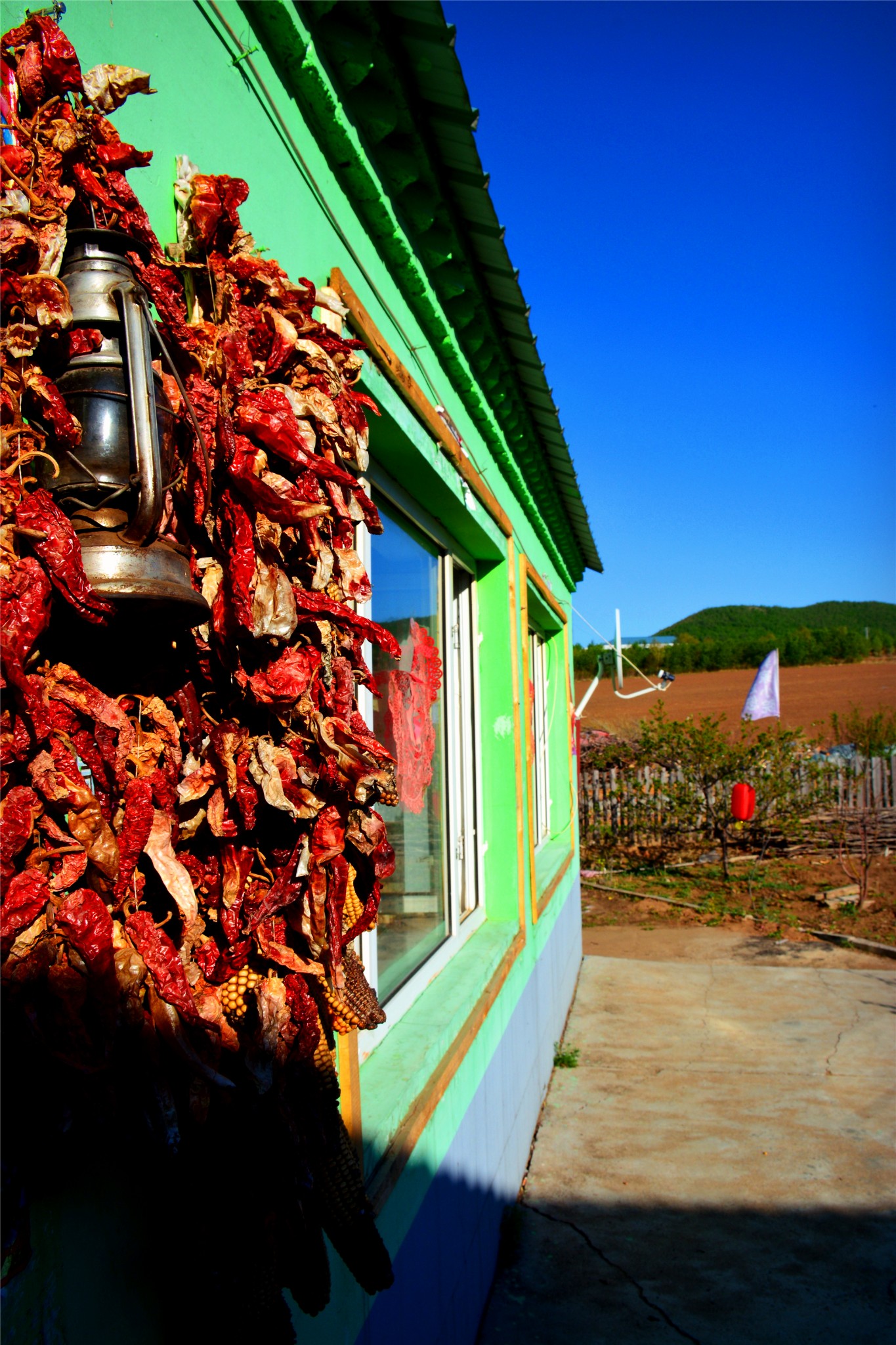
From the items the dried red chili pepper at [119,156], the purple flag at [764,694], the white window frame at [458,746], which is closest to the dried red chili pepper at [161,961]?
the dried red chili pepper at [119,156]

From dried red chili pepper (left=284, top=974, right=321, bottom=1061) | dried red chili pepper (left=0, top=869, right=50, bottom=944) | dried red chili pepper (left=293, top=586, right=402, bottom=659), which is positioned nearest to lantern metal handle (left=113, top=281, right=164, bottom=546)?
dried red chili pepper (left=293, top=586, right=402, bottom=659)

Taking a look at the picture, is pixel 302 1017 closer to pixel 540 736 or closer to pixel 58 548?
pixel 58 548

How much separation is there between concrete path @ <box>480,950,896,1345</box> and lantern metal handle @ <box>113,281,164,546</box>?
3.48 meters

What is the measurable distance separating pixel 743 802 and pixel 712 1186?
8813 millimetres

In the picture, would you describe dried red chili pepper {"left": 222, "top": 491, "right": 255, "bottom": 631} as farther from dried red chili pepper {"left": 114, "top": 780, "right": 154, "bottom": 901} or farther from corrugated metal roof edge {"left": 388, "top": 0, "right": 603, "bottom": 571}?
corrugated metal roof edge {"left": 388, "top": 0, "right": 603, "bottom": 571}

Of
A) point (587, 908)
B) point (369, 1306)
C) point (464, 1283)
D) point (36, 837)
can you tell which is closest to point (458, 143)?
point (36, 837)

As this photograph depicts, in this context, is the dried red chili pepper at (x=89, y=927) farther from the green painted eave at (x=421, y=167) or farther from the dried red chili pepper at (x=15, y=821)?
the green painted eave at (x=421, y=167)

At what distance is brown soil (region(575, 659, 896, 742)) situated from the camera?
114ft

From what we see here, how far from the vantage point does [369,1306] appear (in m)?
1.96

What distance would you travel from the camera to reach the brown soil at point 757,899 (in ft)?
32.6

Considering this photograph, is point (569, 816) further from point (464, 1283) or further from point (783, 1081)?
point (464, 1283)

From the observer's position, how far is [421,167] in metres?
2.55

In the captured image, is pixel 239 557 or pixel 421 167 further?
pixel 421 167

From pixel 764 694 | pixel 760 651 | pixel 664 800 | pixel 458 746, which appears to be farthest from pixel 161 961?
pixel 760 651
